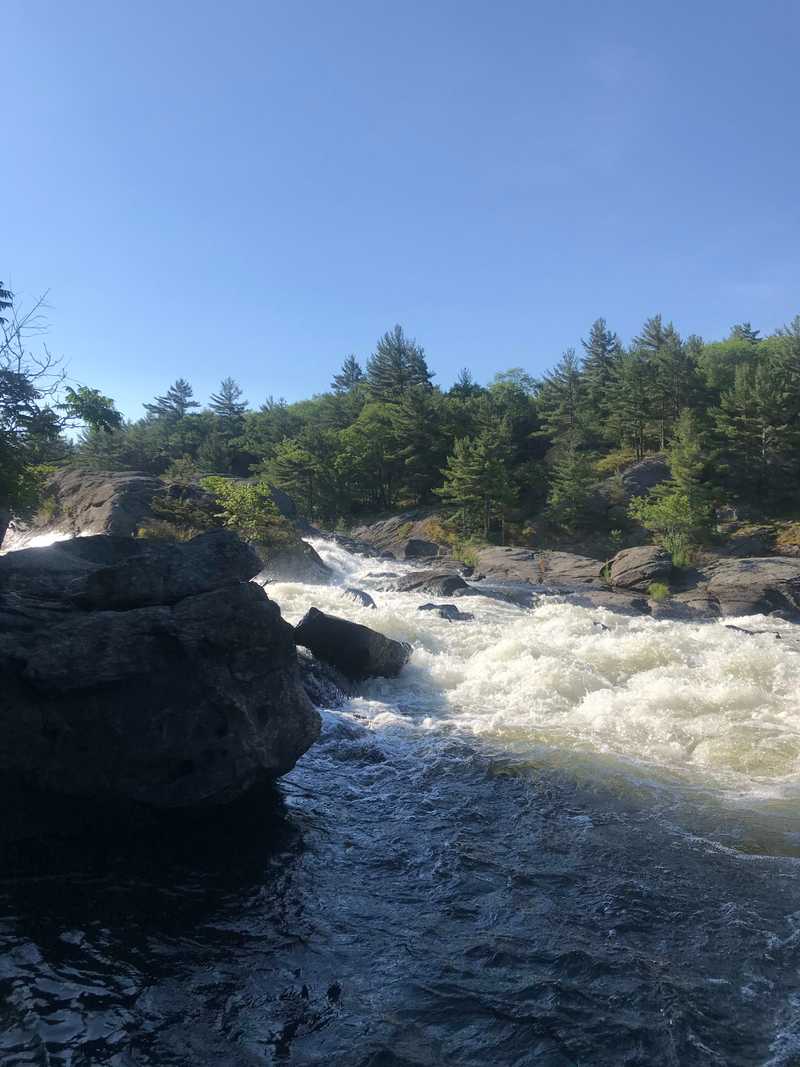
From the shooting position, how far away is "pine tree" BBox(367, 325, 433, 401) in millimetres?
80338

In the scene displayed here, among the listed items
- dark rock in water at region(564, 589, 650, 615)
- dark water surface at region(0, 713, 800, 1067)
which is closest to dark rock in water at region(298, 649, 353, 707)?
dark water surface at region(0, 713, 800, 1067)

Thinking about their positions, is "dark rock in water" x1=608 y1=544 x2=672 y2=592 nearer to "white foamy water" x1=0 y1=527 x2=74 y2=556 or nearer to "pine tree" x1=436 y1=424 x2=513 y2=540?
"pine tree" x1=436 y1=424 x2=513 y2=540

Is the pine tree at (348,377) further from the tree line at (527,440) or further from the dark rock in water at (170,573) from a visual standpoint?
the dark rock in water at (170,573)

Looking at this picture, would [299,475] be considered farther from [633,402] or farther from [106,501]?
[633,402]

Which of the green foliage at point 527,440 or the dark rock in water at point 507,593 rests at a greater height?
the green foliage at point 527,440

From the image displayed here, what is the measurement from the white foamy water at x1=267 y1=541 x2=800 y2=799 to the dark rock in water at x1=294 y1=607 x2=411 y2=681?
45 cm

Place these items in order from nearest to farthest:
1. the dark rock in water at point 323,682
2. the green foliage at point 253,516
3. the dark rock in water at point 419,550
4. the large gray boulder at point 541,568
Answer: the dark rock in water at point 323,682
the green foliage at point 253,516
the large gray boulder at point 541,568
the dark rock in water at point 419,550

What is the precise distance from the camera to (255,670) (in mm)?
9195

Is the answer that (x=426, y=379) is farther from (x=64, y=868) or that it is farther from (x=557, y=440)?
(x=64, y=868)

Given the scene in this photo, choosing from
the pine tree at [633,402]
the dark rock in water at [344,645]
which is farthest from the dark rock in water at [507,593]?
the pine tree at [633,402]

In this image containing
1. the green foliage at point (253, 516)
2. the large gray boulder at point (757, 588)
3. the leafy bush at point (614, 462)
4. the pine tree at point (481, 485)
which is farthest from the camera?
the leafy bush at point (614, 462)

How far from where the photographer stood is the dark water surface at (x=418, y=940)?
199 inches

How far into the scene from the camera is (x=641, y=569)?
38719 mm

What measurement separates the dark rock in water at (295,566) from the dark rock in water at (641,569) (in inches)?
665
